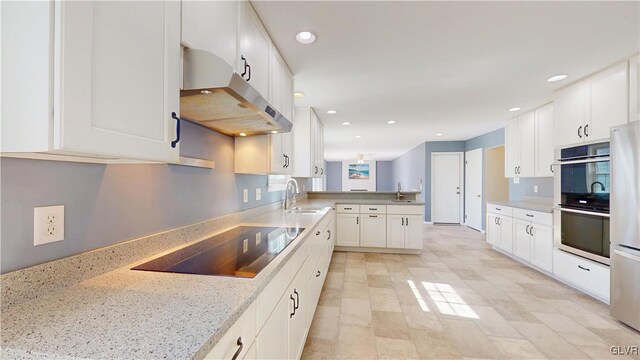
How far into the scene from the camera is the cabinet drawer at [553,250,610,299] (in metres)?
2.34

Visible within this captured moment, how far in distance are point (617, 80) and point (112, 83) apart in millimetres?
3651

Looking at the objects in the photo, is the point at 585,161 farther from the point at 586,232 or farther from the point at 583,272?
the point at 583,272

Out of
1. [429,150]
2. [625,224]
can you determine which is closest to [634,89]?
[625,224]

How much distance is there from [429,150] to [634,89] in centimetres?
473

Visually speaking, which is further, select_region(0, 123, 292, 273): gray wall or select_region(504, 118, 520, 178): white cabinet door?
select_region(504, 118, 520, 178): white cabinet door

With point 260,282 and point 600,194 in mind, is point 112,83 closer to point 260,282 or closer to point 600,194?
point 260,282

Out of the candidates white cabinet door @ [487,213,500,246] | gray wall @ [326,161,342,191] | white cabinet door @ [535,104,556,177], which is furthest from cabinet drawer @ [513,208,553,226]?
gray wall @ [326,161,342,191]

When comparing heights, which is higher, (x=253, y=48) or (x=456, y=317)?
(x=253, y=48)

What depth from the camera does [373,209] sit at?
4.27 meters

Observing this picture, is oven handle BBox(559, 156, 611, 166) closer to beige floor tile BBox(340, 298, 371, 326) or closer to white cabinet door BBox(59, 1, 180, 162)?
beige floor tile BBox(340, 298, 371, 326)

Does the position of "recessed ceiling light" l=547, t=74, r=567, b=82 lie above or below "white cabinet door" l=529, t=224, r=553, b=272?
above

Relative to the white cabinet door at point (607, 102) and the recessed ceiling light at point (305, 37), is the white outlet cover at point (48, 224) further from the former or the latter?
the white cabinet door at point (607, 102)

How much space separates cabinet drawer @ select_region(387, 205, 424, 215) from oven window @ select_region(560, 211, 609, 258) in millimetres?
1684

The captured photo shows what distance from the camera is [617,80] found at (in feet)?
7.55
